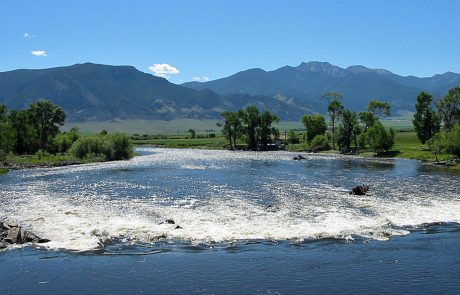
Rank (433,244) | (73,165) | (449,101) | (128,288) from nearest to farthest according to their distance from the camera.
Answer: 1. (128,288)
2. (433,244)
3. (73,165)
4. (449,101)

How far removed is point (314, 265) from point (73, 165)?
91.4 metres

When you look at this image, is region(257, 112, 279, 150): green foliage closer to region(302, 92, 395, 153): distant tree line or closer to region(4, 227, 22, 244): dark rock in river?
region(302, 92, 395, 153): distant tree line

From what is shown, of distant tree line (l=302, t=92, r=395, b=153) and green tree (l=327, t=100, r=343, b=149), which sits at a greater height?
green tree (l=327, t=100, r=343, b=149)

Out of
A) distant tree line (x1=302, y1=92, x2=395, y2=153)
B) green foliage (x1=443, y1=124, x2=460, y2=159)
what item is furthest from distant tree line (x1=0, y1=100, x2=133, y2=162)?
green foliage (x1=443, y1=124, x2=460, y2=159)

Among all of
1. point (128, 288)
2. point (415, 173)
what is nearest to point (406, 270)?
point (128, 288)

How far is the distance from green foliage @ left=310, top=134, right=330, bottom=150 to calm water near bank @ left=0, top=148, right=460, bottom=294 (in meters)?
98.5

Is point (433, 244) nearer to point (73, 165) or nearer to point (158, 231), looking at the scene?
point (158, 231)

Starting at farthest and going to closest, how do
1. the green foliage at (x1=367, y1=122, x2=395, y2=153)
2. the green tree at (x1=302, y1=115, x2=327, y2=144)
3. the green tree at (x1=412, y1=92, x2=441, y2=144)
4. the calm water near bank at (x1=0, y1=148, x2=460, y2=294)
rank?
the green tree at (x1=302, y1=115, x2=327, y2=144) < the green tree at (x1=412, y1=92, x2=441, y2=144) < the green foliage at (x1=367, y1=122, x2=395, y2=153) < the calm water near bank at (x1=0, y1=148, x2=460, y2=294)

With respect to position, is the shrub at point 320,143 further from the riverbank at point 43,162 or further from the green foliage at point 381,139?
the riverbank at point 43,162

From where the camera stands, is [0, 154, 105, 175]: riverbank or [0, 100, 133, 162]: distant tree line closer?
[0, 154, 105, 175]: riverbank

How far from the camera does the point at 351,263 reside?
30.7 m

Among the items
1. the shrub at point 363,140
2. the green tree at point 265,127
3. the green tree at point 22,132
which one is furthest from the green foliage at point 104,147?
the shrub at point 363,140

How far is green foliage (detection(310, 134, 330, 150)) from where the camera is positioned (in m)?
168

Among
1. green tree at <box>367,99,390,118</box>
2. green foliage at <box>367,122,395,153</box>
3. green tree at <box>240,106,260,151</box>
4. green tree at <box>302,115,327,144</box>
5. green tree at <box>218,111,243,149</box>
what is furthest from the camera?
green tree at <box>218,111,243,149</box>
